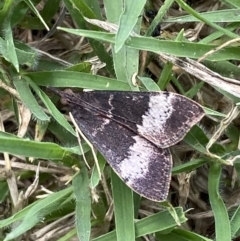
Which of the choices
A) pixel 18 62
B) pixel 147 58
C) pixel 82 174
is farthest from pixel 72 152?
pixel 147 58

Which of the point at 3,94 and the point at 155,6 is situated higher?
the point at 155,6

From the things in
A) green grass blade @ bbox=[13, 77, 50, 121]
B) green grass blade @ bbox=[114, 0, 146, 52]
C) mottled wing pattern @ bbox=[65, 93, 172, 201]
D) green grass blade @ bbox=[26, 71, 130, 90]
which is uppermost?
green grass blade @ bbox=[114, 0, 146, 52]

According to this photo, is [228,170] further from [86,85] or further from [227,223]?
[86,85]

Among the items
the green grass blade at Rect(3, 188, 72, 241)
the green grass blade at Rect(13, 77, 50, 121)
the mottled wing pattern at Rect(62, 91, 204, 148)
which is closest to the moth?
the mottled wing pattern at Rect(62, 91, 204, 148)

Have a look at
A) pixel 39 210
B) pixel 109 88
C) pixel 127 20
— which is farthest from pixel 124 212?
pixel 127 20

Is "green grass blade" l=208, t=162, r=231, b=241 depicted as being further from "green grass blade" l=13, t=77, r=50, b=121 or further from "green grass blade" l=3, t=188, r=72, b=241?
"green grass blade" l=13, t=77, r=50, b=121

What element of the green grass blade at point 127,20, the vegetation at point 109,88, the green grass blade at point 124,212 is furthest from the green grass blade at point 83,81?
the green grass blade at point 124,212

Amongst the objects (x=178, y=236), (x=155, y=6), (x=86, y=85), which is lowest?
(x=178, y=236)

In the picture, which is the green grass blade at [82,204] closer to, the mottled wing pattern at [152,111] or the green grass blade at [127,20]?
the mottled wing pattern at [152,111]
